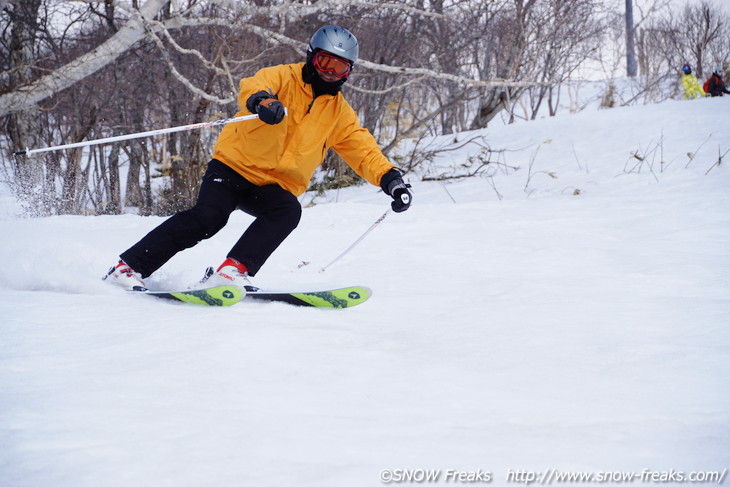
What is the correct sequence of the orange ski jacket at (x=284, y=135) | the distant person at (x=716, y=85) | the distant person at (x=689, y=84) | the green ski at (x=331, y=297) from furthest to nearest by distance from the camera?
the distant person at (x=689, y=84) → the distant person at (x=716, y=85) → the orange ski jacket at (x=284, y=135) → the green ski at (x=331, y=297)

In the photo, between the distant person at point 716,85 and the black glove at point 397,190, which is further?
the distant person at point 716,85

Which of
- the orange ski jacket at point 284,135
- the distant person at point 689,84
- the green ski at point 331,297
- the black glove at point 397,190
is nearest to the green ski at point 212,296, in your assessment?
the green ski at point 331,297

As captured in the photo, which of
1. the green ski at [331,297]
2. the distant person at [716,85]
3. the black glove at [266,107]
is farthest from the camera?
the distant person at [716,85]

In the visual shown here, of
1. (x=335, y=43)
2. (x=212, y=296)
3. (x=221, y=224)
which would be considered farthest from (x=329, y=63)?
(x=212, y=296)

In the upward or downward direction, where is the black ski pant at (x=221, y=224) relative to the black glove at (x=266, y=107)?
downward

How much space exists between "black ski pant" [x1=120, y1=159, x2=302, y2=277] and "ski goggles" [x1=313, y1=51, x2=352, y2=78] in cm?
68

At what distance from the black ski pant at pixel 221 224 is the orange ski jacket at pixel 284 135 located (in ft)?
0.28

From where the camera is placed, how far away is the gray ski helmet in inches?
120

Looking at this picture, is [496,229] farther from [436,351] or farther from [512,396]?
[512,396]

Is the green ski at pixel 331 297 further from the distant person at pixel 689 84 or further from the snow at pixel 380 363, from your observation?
the distant person at pixel 689 84

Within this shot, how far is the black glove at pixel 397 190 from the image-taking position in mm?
3170

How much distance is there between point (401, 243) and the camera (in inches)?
191

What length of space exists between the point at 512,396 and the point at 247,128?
2061mm

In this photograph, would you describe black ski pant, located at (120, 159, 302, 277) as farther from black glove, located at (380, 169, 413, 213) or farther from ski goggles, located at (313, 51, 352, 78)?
ski goggles, located at (313, 51, 352, 78)
